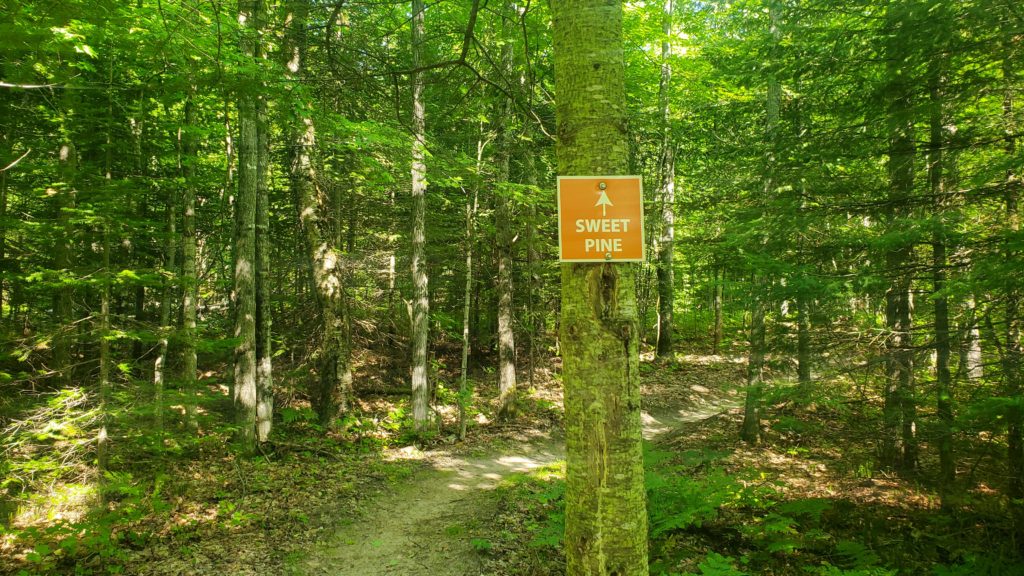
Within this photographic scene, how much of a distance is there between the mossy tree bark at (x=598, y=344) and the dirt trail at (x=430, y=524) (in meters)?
3.95

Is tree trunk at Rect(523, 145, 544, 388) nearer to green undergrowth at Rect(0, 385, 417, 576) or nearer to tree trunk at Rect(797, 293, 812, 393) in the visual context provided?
tree trunk at Rect(797, 293, 812, 393)

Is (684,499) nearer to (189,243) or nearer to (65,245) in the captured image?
(189,243)

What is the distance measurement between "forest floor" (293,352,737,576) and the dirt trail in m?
0.01

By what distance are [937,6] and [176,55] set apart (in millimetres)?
7864

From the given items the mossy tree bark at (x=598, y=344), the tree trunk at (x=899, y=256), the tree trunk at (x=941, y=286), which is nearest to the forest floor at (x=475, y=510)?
the tree trunk at (x=941, y=286)

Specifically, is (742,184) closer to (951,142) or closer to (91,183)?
(951,142)

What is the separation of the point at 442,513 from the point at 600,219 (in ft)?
21.6

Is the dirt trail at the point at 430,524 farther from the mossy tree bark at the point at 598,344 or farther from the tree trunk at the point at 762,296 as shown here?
the tree trunk at the point at 762,296

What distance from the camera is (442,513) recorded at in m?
7.33

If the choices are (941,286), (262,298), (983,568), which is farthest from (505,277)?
(983,568)

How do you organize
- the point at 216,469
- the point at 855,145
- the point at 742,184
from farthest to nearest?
the point at 742,184 → the point at 216,469 → the point at 855,145

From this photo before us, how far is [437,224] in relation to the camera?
14.4 metres

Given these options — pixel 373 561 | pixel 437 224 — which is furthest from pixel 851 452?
pixel 437 224

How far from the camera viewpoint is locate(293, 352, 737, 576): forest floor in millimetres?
5758
